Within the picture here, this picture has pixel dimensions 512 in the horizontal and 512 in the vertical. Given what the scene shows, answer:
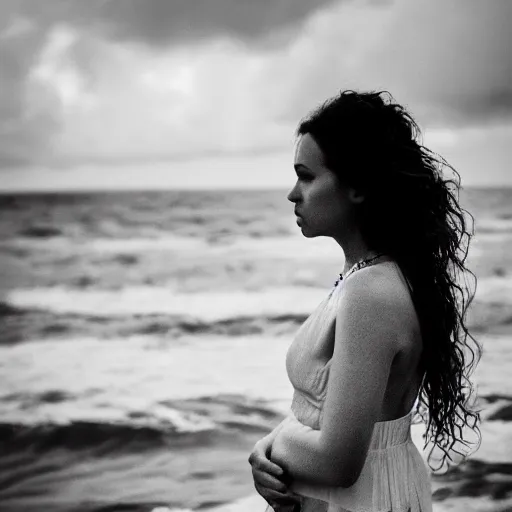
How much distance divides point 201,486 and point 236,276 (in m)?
8.59

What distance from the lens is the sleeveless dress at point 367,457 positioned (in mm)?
970

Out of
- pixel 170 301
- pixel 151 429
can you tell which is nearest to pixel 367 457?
pixel 151 429

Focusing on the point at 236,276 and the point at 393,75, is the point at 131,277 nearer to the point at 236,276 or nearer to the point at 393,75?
the point at 236,276

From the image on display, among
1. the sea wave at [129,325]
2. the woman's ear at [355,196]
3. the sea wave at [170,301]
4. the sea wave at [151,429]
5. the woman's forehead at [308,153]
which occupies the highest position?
the sea wave at [170,301]

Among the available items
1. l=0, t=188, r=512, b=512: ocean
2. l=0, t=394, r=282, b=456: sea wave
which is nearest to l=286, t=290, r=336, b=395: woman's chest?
l=0, t=188, r=512, b=512: ocean

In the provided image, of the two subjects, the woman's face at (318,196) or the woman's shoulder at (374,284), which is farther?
the woman's face at (318,196)

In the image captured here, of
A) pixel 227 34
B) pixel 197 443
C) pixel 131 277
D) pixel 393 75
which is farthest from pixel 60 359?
pixel 227 34

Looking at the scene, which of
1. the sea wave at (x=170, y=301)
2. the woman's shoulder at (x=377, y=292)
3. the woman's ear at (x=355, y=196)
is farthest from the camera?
the sea wave at (x=170, y=301)

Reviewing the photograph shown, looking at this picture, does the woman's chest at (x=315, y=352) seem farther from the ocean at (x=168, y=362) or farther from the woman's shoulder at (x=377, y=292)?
the ocean at (x=168, y=362)

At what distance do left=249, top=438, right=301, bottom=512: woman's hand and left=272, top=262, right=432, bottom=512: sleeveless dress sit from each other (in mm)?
15

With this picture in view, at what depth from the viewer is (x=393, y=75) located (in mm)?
11078

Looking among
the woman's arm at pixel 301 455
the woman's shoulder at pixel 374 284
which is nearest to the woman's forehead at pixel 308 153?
the woman's shoulder at pixel 374 284

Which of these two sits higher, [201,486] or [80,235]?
[80,235]

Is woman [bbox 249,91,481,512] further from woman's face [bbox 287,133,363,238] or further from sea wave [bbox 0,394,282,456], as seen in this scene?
sea wave [bbox 0,394,282,456]
